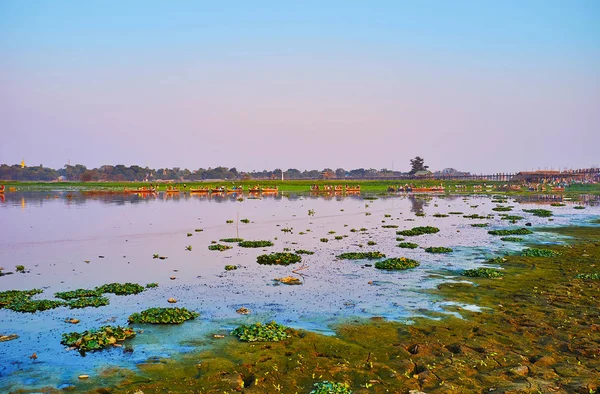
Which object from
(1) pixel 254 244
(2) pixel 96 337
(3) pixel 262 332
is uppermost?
(2) pixel 96 337

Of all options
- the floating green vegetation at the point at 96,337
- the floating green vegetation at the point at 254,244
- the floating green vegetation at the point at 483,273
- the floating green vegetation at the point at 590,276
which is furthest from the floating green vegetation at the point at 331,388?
the floating green vegetation at the point at 254,244

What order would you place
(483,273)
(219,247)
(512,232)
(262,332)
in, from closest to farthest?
(262,332) → (483,273) → (219,247) → (512,232)

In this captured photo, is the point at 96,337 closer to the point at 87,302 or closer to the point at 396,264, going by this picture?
the point at 87,302

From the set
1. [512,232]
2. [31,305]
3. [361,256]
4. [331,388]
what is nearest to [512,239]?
[512,232]

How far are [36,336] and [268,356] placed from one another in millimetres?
7455

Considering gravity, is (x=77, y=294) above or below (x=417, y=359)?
above

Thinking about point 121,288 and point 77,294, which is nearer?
point 77,294

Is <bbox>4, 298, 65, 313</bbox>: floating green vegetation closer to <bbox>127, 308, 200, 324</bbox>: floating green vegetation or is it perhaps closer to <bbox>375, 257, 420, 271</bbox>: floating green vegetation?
<bbox>127, 308, 200, 324</bbox>: floating green vegetation

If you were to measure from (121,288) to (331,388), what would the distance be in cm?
1301

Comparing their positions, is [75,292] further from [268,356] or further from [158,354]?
[268,356]

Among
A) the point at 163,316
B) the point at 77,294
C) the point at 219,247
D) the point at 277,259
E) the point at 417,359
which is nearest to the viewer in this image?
the point at 417,359

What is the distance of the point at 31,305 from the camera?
1697 centimetres

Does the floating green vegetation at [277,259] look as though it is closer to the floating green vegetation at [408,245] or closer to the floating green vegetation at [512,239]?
the floating green vegetation at [408,245]

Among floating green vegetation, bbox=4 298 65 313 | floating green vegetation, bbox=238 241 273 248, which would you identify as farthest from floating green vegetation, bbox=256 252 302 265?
floating green vegetation, bbox=4 298 65 313
